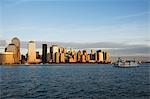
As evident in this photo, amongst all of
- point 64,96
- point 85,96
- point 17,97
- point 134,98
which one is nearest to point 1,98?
point 17,97

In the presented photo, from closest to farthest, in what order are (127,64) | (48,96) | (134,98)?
(134,98) → (48,96) → (127,64)

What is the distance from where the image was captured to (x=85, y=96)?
43.2 m

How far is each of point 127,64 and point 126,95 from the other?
158263mm

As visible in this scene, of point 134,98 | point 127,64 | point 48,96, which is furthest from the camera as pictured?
point 127,64

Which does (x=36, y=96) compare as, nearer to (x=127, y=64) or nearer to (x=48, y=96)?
(x=48, y=96)

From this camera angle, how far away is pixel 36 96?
4353cm

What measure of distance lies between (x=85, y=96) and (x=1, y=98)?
12719 mm

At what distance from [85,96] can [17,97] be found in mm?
10496

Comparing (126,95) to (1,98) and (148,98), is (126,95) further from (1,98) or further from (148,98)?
(1,98)

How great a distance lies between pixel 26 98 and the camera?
42125 millimetres

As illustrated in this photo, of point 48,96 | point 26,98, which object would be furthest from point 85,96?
point 26,98

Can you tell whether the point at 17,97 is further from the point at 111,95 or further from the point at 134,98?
the point at 134,98

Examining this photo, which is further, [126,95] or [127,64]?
[127,64]

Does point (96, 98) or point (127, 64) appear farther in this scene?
point (127, 64)
